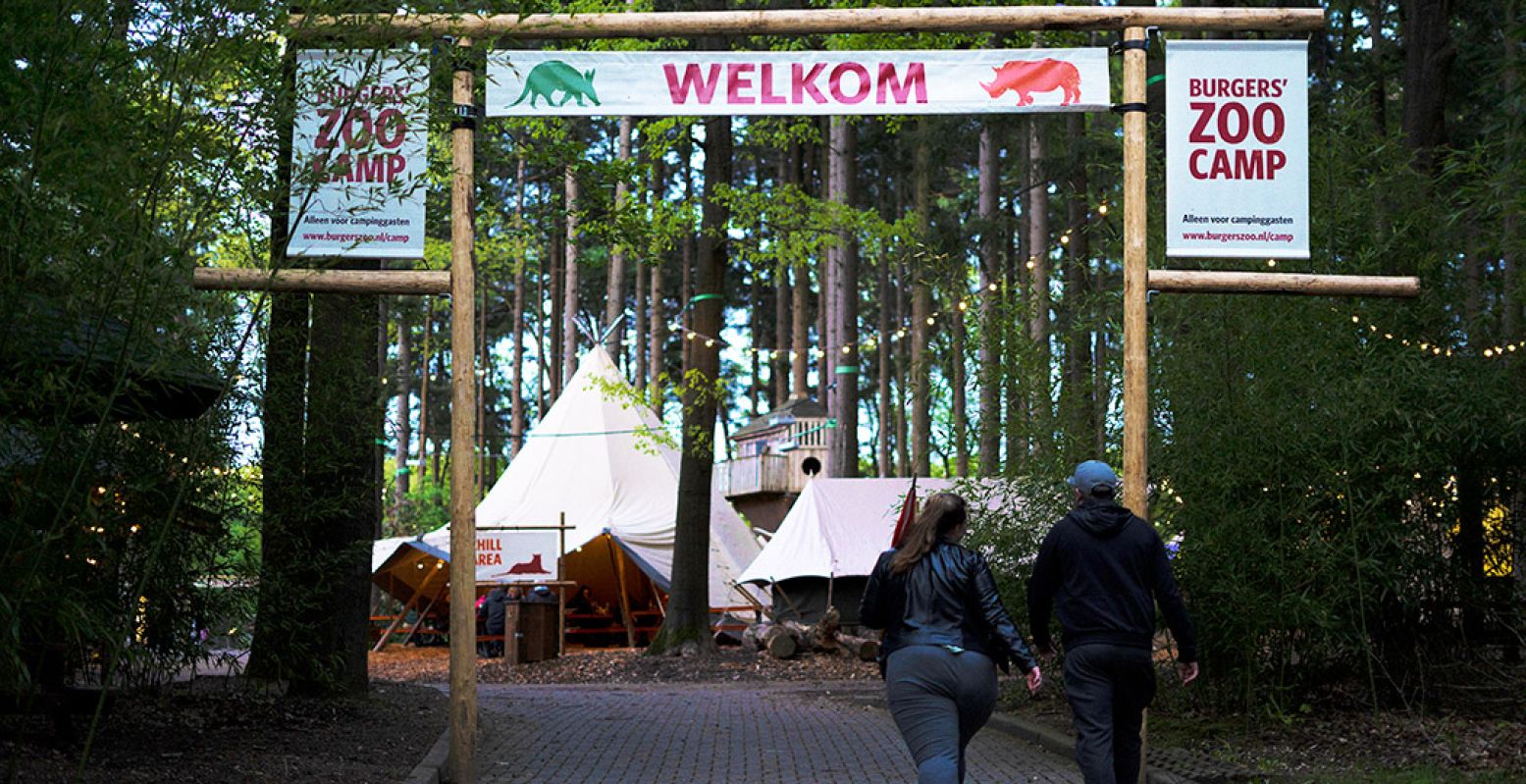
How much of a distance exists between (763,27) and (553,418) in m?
19.6

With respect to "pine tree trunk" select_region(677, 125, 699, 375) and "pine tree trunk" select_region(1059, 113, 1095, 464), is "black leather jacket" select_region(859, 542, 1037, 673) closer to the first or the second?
"pine tree trunk" select_region(1059, 113, 1095, 464)

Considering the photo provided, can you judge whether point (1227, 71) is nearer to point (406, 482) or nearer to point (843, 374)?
point (843, 374)

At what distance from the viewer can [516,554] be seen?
849 inches

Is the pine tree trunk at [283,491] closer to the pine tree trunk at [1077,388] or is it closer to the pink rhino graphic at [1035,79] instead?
the pink rhino graphic at [1035,79]

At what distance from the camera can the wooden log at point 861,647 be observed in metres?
21.2

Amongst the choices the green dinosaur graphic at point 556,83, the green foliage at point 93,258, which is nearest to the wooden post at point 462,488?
the green dinosaur graphic at point 556,83

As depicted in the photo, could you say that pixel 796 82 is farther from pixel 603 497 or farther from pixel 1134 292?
pixel 603 497

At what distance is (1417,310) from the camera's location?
35.6 feet

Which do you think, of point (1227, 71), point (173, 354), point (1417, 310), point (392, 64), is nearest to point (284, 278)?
point (392, 64)

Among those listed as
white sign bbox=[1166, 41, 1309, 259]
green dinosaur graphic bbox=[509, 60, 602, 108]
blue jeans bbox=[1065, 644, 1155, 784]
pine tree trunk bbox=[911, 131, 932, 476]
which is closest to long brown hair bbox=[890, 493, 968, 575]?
blue jeans bbox=[1065, 644, 1155, 784]

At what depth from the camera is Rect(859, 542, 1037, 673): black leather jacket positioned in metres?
6.16

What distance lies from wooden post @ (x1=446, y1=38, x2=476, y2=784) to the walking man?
129 inches

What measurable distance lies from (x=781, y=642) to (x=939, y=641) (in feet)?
48.7

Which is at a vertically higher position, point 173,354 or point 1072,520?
point 173,354
